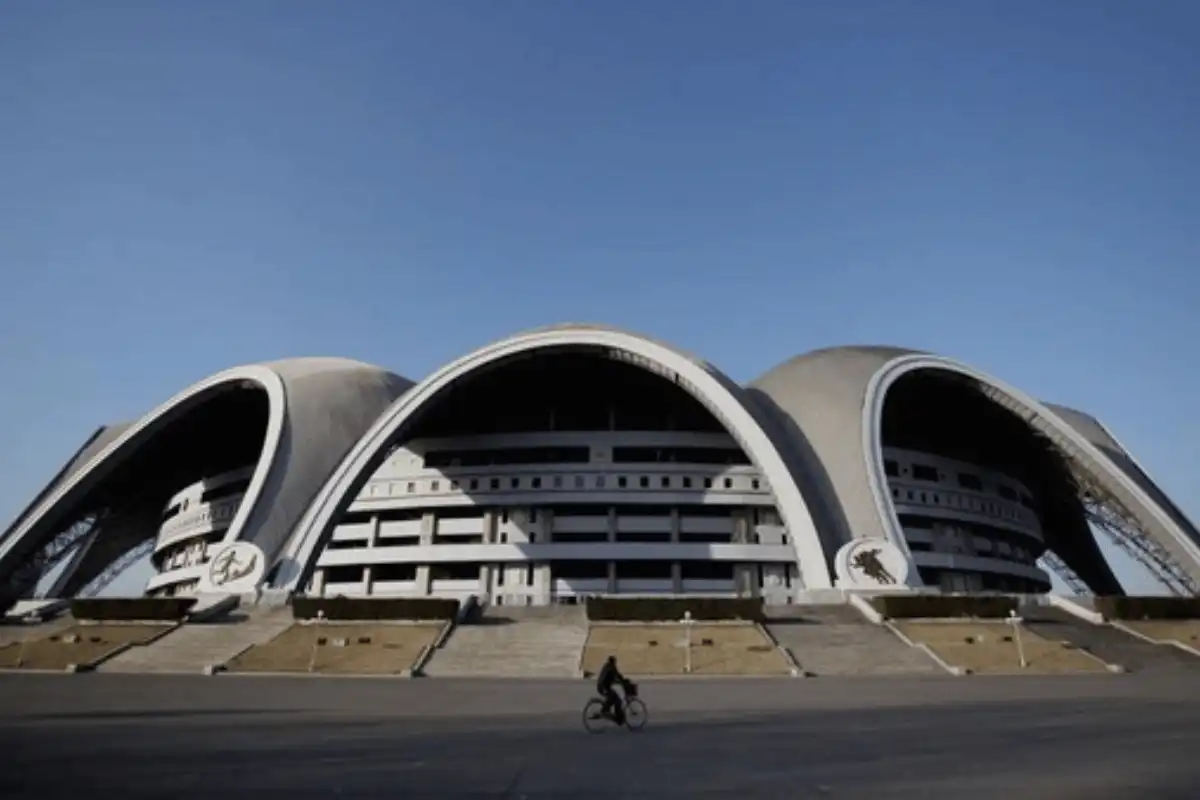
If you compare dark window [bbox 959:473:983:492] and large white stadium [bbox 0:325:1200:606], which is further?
dark window [bbox 959:473:983:492]

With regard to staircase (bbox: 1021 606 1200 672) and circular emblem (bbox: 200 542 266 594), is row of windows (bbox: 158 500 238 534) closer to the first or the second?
circular emblem (bbox: 200 542 266 594)

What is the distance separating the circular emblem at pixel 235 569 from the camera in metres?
39.1

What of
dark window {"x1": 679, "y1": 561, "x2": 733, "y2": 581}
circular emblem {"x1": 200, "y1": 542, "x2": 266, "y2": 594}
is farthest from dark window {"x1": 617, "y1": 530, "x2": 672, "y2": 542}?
circular emblem {"x1": 200, "y1": 542, "x2": 266, "y2": 594}

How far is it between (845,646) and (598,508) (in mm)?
24314

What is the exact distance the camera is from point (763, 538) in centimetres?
5109

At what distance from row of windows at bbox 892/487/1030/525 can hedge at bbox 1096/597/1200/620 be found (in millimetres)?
17551

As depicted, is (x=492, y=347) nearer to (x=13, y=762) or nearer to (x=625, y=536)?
(x=625, y=536)

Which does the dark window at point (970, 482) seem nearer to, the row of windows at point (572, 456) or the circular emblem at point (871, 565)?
the row of windows at point (572, 456)

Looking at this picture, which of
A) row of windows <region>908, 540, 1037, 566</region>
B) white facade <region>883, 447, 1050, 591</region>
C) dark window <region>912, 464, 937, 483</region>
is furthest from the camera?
dark window <region>912, 464, 937, 483</region>

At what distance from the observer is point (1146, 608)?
3494 centimetres

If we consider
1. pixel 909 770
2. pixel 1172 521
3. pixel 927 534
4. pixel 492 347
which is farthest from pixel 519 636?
pixel 1172 521

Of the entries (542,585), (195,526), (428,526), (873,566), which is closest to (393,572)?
(428,526)

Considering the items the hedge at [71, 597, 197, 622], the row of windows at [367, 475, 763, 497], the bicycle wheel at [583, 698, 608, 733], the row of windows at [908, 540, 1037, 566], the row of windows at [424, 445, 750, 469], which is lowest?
the bicycle wheel at [583, 698, 608, 733]

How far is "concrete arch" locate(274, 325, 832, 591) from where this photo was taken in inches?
1620
